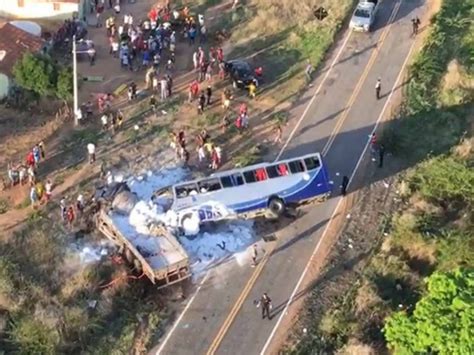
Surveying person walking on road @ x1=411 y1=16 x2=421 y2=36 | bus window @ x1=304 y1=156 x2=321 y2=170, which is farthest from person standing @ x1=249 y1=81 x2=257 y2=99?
person walking on road @ x1=411 y1=16 x2=421 y2=36

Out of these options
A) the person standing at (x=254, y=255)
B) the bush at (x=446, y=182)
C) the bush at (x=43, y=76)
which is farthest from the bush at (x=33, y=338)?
the bush at (x=446, y=182)

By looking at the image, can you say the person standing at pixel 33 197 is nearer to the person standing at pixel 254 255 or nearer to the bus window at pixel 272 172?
the person standing at pixel 254 255

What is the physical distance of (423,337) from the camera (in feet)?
90.4

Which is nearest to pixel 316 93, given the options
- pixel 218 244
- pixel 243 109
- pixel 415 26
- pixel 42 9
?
pixel 243 109

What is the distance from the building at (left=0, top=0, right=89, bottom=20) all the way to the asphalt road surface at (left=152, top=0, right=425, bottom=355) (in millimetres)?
14097

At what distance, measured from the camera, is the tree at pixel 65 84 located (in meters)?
40.3

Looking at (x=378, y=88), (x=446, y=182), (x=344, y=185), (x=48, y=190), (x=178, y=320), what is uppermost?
(x=378, y=88)

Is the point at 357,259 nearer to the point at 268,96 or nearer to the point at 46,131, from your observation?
the point at 268,96

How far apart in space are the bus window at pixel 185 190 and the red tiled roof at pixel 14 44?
12.9m

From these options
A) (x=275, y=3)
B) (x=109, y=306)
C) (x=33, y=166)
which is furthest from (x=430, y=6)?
(x=109, y=306)

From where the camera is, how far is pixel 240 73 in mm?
44312

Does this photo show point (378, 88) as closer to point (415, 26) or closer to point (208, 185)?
point (415, 26)

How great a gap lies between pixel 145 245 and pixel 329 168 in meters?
9.97

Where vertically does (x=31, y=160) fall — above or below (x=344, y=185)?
above
